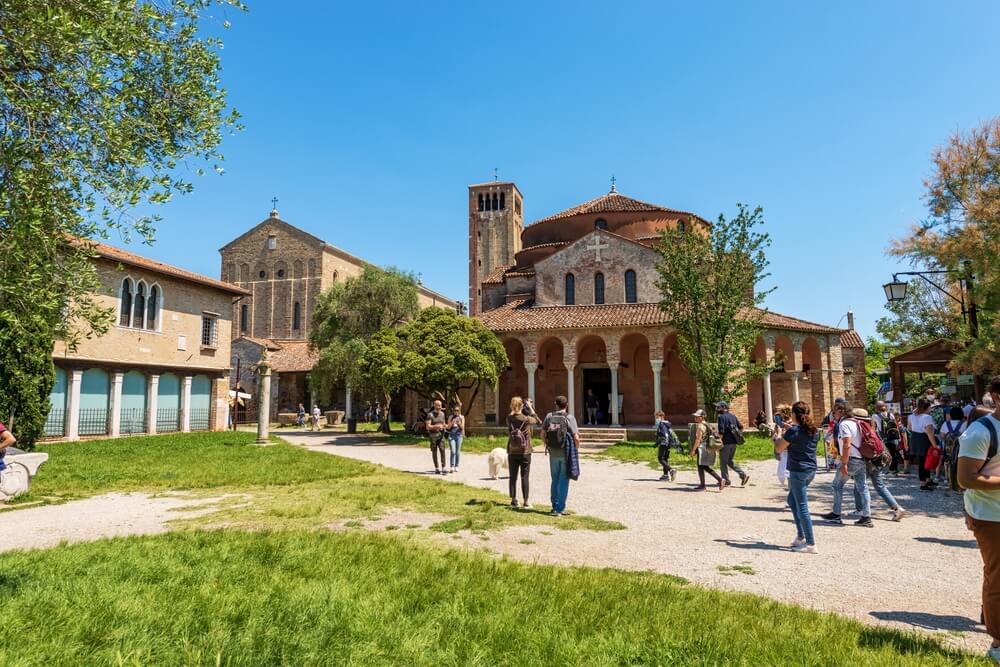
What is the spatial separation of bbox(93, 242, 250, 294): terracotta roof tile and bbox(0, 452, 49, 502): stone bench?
12889 mm

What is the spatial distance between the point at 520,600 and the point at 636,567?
1.89 m

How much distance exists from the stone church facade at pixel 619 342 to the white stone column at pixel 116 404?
15.1 metres

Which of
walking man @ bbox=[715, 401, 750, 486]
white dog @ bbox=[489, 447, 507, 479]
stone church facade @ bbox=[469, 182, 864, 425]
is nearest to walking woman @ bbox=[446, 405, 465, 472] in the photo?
white dog @ bbox=[489, 447, 507, 479]

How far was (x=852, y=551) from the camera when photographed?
663 cm

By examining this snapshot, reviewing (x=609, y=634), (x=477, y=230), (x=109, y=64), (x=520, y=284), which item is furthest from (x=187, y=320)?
(x=477, y=230)

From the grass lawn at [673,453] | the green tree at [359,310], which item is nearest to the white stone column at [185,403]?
the green tree at [359,310]

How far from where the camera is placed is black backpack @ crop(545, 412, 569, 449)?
27.9 ft

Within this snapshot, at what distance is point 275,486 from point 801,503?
9.38 meters

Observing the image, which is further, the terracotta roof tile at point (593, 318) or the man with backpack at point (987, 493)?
the terracotta roof tile at point (593, 318)

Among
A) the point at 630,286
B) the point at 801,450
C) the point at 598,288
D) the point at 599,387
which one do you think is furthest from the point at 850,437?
the point at 599,387

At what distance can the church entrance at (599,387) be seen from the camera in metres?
29.8

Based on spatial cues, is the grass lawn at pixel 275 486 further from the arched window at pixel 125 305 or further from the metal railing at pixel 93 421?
the arched window at pixel 125 305

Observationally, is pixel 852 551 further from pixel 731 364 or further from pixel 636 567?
pixel 731 364

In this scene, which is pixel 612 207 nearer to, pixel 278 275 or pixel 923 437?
pixel 923 437
